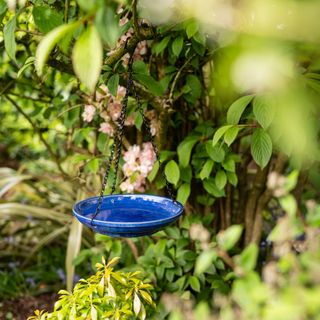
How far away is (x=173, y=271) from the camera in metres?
2.08

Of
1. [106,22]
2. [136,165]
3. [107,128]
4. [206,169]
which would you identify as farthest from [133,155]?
[106,22]

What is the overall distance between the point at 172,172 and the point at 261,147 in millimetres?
420

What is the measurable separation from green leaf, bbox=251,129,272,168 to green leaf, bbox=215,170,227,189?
1.09ft

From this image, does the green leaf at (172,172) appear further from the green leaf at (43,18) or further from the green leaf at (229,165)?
the green leaf at (43,18)

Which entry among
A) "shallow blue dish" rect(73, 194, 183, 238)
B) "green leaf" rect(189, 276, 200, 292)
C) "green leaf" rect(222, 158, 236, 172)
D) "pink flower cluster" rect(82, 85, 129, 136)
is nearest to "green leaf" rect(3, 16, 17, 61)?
"shallow blue dish" rect(73, 194, 183, 238)

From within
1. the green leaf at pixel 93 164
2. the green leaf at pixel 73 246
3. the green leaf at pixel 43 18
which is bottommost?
the green leaf at pixel 73 246

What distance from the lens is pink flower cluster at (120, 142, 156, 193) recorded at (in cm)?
191

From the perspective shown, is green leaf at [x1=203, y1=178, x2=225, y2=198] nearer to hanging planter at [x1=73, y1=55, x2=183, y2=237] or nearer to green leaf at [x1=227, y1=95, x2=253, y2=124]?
hanging planter at [x1=73, y1=55, x2=183, y2=237]

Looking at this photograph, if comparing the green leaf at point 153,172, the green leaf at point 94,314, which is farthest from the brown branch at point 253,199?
the green leaf at point 94,314

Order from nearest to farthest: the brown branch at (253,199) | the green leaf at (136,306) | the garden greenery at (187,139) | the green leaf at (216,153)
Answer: the garden greenery at (187,139) < the green leaf at (136,306) < the green leaf at (216,153) < the brown branch at (253,199)

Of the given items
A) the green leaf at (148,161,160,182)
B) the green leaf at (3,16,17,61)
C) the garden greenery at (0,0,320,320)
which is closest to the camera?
the garden greenery at (0,0,320,320)

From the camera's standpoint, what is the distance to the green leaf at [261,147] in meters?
1.53

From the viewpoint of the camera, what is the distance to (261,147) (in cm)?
154

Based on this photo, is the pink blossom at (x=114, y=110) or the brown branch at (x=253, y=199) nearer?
the pink blossom at (x=114, y=110)
